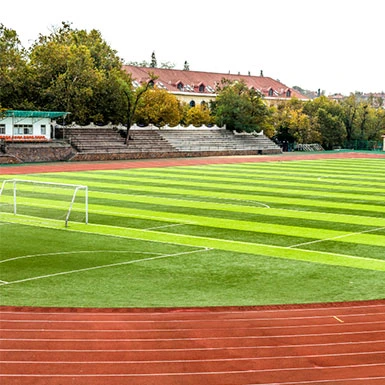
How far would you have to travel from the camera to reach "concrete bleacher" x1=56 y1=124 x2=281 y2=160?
66062 mm

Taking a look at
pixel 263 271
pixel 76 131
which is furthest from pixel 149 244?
pixel 76 131

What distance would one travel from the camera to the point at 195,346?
1112 centimetres

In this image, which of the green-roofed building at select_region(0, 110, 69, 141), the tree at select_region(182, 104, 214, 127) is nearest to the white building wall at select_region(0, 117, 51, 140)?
the green-roofed building at select_region(0, 110, 69, 141)

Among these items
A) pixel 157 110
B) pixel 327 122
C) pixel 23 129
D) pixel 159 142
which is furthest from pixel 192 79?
pixel 23 129

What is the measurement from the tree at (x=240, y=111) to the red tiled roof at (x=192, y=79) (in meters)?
19.8

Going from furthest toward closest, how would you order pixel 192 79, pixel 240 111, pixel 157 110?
pixel 192 79 < pixel 240 111 < pixel 157 110

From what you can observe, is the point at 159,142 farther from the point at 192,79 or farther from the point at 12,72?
the point at 192,79

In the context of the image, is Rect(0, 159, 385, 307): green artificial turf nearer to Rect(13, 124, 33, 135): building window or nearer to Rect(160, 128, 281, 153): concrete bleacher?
Rect(13, 124, 33, 135): building window

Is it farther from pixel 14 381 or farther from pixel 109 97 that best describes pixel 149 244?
pixel 109 97

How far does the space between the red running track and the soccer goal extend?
10980mm

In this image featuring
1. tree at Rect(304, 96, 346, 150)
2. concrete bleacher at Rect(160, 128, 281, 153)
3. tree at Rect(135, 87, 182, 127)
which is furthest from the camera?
tree at Rect(304, 96, 346, 150)

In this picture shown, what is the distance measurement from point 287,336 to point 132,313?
295cm

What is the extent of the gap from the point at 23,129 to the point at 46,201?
34459mm

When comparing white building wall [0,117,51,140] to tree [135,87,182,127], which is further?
tree [135,87,182,127]
